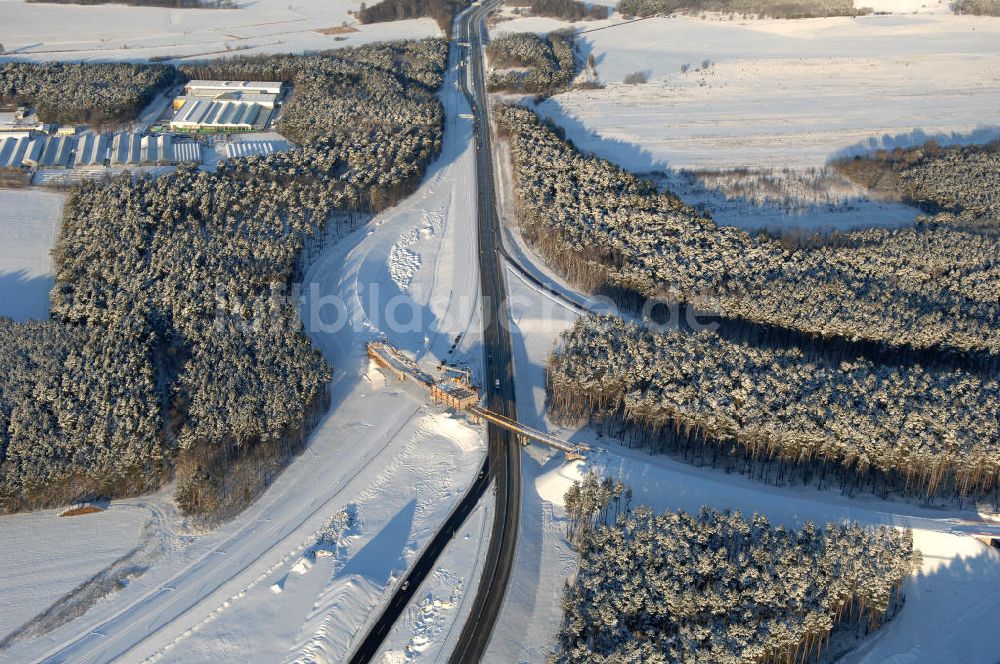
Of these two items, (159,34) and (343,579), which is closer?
(343,579)

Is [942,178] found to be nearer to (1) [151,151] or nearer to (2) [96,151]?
(1) [151,151]

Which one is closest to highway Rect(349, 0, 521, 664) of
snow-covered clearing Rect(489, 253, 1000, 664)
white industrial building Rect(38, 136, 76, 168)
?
snow-covered clearing Rect(489, 253, 1000, 664)

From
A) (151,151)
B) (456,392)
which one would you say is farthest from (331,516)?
(151,151)

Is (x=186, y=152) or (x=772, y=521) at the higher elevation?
(x=186, y=152)

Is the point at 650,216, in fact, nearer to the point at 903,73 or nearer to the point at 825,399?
the point at 825,399

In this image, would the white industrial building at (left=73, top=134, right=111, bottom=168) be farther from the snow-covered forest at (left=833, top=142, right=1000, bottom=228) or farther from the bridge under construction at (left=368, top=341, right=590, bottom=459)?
the snow-covered forest at (left=833, top=142, right=1000, bottom=228)

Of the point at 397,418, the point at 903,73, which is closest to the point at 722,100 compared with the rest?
the point at 903,73

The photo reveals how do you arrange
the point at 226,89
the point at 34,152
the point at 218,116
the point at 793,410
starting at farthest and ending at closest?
the point at 226,89 < the point at 218,116 < the point at 34,152 < the point at 793,410
